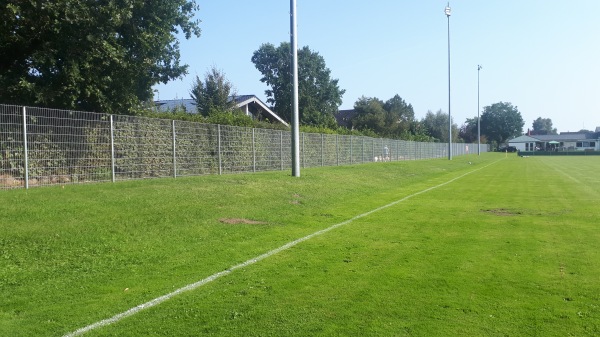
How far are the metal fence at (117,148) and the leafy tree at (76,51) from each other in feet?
7.26

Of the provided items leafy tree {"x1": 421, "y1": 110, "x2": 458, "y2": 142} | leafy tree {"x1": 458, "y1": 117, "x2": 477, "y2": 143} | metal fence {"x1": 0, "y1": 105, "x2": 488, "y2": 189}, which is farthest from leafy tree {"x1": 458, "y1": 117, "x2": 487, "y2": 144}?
metal fence {"x1": 0, "y1": 105, "x2": 488, "y2": 189}

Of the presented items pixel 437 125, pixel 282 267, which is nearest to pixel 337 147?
pixel 282 267

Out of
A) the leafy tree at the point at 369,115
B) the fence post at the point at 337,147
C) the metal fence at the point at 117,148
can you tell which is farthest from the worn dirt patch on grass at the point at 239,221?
the leafy tree at the point at 369,115

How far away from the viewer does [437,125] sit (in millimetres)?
109438

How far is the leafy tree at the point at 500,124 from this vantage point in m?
158

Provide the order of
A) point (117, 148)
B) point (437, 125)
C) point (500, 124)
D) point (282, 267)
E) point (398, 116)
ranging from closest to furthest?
point (282, 267), point (117, 148), point (398, 116), point (437, 125), point (500, 124)

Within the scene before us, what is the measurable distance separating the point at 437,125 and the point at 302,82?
4756cm

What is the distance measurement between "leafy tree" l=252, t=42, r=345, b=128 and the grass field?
5582 centimetres

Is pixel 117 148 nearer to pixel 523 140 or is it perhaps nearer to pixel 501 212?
pixel 501 212

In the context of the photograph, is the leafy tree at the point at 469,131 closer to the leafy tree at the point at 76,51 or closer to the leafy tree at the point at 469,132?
the leafy tree at the point at 469,132


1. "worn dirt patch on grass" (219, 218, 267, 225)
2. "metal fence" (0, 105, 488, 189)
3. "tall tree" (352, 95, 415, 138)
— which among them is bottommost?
"worn dirt patch on grass" (219, 218, 267, 225)

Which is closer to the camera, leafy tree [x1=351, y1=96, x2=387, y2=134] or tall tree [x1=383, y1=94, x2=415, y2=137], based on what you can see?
leafy tree [x1=351, y1=96, x2=387, y2=134]

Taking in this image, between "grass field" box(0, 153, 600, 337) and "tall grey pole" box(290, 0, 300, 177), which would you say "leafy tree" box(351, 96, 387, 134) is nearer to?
"tall grey pole" box(290, 0, 300, 177)

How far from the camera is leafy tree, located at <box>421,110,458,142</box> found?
106938mm
